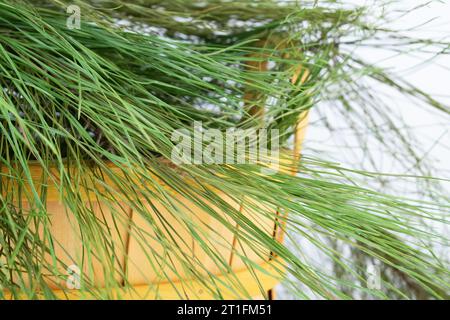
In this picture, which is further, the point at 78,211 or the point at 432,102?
the point at 432,102

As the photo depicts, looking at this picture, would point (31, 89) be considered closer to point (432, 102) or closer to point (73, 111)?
point (73, 111)

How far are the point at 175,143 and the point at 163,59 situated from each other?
0.06 metres

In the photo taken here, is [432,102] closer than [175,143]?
No

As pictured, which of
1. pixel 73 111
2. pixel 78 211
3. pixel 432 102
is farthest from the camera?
pixel 432 102

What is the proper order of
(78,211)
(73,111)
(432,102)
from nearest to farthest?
(78,211)
(73,111)
(432,102)
